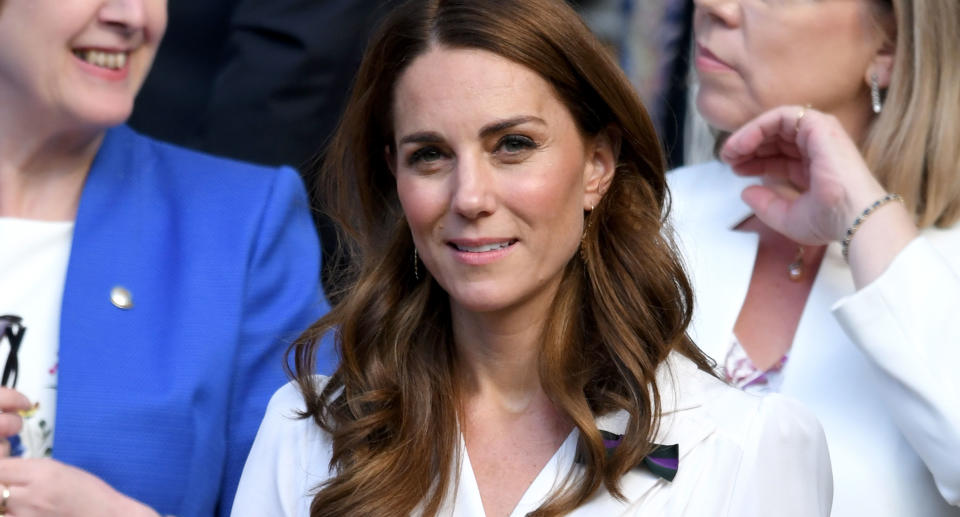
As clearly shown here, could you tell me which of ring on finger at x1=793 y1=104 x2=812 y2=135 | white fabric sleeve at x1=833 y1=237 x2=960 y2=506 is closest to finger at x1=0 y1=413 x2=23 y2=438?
white fabric sleeve at x1=833 y1=237 x2=960 y2=506

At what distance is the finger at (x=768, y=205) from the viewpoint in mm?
3344

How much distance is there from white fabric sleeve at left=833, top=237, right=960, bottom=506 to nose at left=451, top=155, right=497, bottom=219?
0.84 meters

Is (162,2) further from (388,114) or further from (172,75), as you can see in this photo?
(172,75)

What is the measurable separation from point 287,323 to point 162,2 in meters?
0.71

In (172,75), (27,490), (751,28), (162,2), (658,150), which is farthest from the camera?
(172,75)

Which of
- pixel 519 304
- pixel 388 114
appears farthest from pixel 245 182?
pixel 519 304

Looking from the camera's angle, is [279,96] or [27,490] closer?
[27,490]

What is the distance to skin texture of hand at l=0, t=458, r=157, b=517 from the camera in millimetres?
2643

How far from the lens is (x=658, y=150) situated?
283cm

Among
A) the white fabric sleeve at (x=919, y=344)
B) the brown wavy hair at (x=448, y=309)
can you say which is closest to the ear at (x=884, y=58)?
the white fabric sleeve at (x=919, y=344)

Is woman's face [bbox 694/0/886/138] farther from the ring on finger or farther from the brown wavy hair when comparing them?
the brown wavy hair

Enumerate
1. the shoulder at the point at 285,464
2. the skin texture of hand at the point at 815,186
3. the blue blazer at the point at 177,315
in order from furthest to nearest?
the skin texture of hand at the point at 815,186, the blue blazer at the point at 177,315, the shoulder at the point at 285,464

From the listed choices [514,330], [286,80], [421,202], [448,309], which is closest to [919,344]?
[514,330]

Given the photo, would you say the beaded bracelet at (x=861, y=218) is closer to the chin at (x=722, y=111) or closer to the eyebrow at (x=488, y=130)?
the chin at (x=722, y=111)
